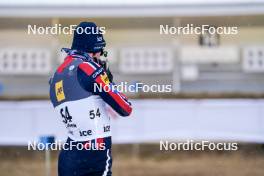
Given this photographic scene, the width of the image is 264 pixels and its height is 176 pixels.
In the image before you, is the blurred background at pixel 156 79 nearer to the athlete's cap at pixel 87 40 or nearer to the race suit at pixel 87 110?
the race suit at pixel 87 110

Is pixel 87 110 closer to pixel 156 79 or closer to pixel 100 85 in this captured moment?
pixel 100 85

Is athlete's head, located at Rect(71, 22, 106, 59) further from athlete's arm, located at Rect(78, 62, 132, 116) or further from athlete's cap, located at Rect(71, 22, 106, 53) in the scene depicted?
athlete's arm, located at Rect(78, 62, 132, 116)

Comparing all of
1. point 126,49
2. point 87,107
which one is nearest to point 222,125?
point 126,49

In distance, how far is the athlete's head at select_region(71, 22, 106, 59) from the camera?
435cm

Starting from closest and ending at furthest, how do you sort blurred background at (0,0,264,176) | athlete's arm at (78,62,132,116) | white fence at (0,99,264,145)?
1. athlete's arm at (78,62,132,116)
2. blurred background at (0,0,264,176)
3. white fence at (0,99,264,145)

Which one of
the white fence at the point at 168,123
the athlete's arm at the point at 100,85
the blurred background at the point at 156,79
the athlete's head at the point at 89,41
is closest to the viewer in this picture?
the athlete's arm at the point at 100,85

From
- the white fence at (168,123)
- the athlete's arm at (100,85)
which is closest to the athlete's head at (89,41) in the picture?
the athlete's arm at (100,85)

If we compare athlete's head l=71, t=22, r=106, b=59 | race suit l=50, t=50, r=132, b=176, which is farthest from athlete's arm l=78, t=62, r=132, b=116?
athlete's head l=71, t=22, r=106, b=59

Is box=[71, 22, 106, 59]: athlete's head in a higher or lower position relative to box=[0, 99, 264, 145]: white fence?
higher

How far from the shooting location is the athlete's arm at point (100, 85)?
4207 millimetres

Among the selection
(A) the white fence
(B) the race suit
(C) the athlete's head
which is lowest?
(A) the white fence

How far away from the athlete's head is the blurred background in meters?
4.52

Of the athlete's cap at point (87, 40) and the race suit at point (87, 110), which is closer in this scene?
the race suit at point (87, 110)

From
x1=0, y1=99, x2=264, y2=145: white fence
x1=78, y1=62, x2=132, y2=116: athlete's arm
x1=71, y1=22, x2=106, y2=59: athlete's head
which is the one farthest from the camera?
x1=0, y1=99, x2=264, y2=145: white fence
